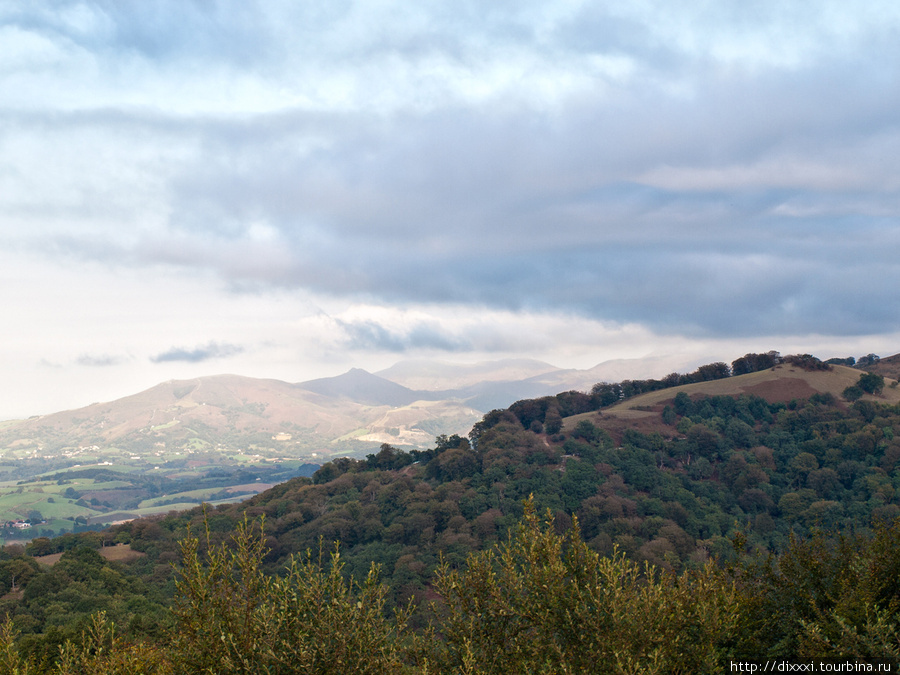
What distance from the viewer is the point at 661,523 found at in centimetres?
9419

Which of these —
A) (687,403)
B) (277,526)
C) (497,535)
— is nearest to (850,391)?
(687,403)

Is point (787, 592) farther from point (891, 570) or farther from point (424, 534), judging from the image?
point (424, 534)

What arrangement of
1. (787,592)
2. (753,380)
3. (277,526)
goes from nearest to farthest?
(787,592)
(277,526)
(753,380)

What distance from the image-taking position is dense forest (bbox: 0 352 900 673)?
693 inches

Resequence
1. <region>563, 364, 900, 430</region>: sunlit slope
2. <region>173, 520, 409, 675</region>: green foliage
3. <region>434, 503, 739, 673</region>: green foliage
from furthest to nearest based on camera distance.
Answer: <region>563, 364, 900, 430</region>: sunlit slope, <region>434, 503, 739, 673</region>: green foliage, <region>173, 520, 409, 675</region>: green foliage

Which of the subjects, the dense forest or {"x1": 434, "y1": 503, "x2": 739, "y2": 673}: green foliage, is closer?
the dense forest

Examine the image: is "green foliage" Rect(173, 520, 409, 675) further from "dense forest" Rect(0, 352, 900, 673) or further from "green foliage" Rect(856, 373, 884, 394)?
"green foliage" Rect(856, 373, 884, 394)

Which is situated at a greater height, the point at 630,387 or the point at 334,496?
the point at 630,387

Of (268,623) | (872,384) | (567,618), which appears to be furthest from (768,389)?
(268,623)

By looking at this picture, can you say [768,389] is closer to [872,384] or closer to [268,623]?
[872,384]

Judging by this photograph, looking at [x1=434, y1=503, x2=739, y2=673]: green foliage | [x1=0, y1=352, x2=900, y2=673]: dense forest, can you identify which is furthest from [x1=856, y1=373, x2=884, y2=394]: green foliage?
[x1=434, y1=503, x2=739, y2=673]: green foliage

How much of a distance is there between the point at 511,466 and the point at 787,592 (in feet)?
317

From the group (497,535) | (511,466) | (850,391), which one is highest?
(850,391)

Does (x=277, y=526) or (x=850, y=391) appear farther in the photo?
(x=850, y=391)
